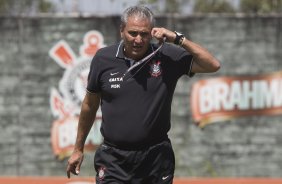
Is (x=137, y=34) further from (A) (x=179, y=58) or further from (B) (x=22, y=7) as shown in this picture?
(B) (x=22, y=7)

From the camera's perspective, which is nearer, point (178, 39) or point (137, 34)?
point (137, 34)

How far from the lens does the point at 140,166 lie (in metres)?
4.93

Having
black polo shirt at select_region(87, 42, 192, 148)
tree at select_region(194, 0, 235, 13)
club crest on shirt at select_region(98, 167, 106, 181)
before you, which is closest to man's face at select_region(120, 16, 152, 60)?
black polo shirt at select_region(87, 42, 192, 148)

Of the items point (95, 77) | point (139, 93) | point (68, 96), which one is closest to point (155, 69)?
point (139, 93)

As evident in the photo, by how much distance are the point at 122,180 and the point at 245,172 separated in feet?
24.7

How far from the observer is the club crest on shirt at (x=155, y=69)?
4.92 metres

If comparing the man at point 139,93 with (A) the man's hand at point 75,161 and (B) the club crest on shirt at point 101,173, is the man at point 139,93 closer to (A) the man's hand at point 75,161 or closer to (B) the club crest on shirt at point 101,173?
(B) the club crest on shirt at point 101,173

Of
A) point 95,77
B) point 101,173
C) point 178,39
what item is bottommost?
point 101,173

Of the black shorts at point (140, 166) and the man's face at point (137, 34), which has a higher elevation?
the man's face at point (137, 34)

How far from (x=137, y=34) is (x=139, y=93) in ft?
1.28

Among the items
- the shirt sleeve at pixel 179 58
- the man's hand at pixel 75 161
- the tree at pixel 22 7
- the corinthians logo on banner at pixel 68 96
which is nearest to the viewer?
the shirt sleeve at pixel 179 58

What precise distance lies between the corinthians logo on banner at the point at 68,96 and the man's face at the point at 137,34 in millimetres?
7265

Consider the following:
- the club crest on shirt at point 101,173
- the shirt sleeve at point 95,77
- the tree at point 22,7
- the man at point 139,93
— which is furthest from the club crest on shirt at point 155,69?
the tree at point 22,7

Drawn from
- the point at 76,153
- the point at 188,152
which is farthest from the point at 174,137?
the point at 76,153
